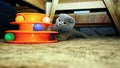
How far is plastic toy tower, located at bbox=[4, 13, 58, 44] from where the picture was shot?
120 cm

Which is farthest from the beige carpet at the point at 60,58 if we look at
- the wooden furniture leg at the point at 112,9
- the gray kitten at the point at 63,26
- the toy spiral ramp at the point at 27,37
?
the wooden furniture leg at the point at 112,9

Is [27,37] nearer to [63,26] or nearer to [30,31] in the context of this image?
[30,31]

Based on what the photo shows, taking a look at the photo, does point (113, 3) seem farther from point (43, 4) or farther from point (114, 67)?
point (114, 67)

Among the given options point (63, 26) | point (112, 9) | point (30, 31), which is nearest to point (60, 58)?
point (30, 31)

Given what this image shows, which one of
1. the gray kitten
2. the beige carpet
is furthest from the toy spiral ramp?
the beige carpet

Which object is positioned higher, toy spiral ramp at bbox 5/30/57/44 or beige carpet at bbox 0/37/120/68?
beige carpet at bbox 0/37/120/68

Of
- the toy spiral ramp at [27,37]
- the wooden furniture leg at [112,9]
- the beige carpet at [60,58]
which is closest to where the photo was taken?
the beige carpet at [60,58]

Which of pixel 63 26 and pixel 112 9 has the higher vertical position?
pixel 112 9

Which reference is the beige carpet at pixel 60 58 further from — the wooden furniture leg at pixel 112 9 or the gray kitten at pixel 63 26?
the wooden furniture leg at pixel 112 9

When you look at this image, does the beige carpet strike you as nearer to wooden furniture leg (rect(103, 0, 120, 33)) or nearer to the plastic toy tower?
the plastic toy tower

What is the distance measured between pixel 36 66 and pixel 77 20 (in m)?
1.54

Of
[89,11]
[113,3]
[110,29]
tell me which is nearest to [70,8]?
[89,11]

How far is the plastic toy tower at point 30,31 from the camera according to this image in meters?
1.20

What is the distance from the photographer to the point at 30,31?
3.93 feet
